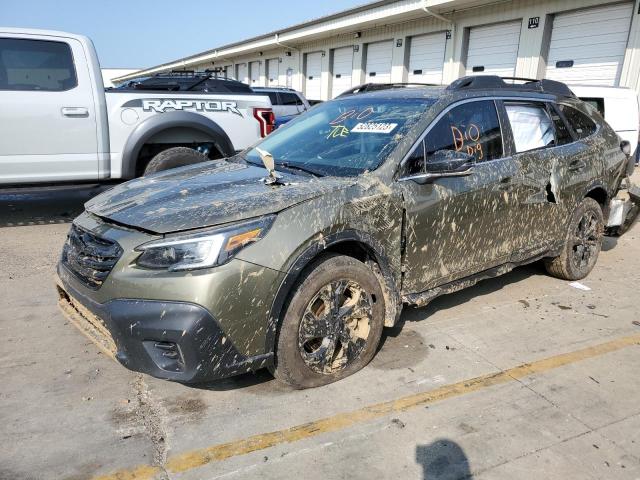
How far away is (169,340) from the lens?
2.51 metres

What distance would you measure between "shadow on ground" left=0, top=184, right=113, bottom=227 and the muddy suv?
3.70 meters

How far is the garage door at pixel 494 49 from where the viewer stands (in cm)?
1399

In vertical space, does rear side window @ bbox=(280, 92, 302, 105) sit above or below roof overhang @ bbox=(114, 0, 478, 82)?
below

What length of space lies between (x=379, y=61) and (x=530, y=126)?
53.3 ft

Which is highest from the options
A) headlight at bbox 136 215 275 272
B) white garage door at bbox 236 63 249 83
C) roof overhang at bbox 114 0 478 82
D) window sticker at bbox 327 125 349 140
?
roof overhang at bbox 114 0 478 82

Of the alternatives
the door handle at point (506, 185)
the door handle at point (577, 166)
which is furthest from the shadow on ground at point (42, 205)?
the door handle at point (577, 166)

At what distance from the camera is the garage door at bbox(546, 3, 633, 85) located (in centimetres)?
1163

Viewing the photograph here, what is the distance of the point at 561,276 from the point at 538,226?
1.10 m

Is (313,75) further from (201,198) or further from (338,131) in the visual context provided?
(201,198)

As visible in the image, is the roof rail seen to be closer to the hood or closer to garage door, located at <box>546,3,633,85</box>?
the hood

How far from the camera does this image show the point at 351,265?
3051mm

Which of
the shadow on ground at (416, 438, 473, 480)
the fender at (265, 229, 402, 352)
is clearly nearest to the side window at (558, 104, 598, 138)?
the fender at (265, 229, 402, 352)

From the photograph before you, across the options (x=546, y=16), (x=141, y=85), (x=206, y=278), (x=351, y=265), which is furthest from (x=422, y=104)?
(x=546, y=16)

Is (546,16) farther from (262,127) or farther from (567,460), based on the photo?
(567,460)
